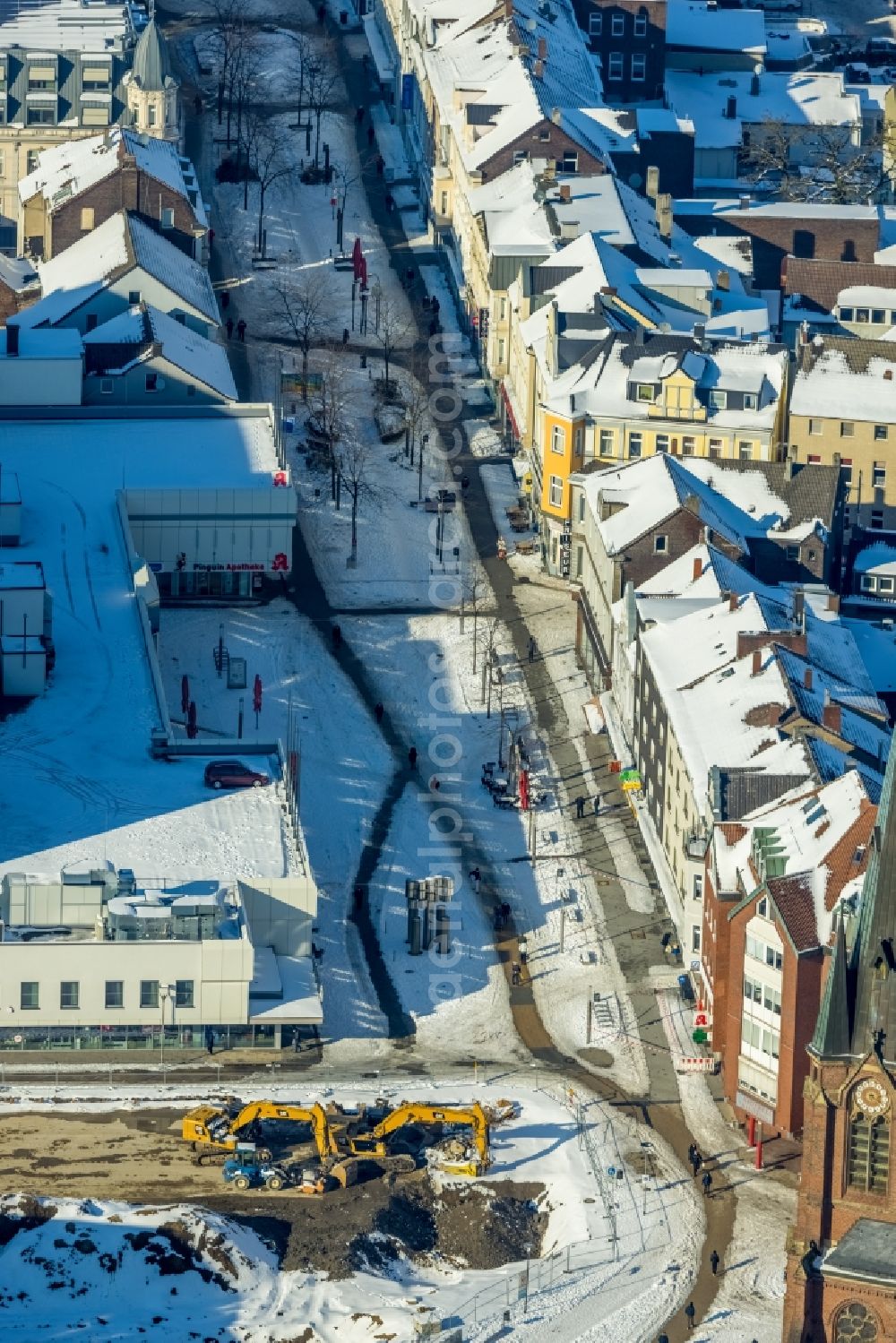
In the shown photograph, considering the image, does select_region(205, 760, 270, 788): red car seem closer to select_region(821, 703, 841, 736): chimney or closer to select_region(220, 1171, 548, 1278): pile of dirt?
select_region(821, 703, 841, 736): chimney

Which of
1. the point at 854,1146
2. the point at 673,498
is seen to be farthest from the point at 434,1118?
the point at 673,498

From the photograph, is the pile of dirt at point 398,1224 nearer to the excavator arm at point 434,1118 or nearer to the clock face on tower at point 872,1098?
the excavator arm at point 434,1118

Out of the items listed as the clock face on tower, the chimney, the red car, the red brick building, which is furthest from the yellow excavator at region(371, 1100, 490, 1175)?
the clock face on tower

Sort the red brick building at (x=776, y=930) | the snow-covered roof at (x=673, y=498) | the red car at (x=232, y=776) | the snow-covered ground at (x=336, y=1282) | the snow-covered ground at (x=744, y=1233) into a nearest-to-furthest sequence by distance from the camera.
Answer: the snow-covered ground at (x=336, y=1282), the snow-covered ground at (x=744, y=1233), the red brick building at (x=776, y=930), the red car at (x=232, y=776), the snow-covered roof at (x=673, y=498)

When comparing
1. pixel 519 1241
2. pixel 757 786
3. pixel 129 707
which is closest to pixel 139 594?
pixel 129 707

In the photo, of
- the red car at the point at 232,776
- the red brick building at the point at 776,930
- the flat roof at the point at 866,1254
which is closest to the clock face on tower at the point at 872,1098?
the flat roof at the point at 866,1254
